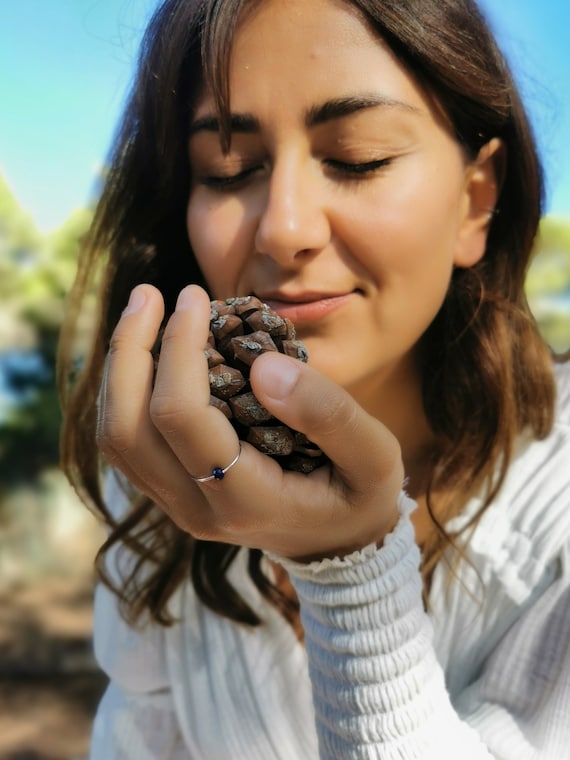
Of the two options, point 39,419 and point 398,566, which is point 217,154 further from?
point 39,419

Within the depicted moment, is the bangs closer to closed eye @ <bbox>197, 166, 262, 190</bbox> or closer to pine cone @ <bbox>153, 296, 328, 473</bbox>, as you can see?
closed eye @ <bbox>197, 166, 262, 190</bbox>

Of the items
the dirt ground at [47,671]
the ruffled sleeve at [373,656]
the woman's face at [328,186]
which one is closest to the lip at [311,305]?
the woman's face at [328,186]

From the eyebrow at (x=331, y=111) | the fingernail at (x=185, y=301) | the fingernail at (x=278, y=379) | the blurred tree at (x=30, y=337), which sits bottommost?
the blurred tree at (x=30, y=337)

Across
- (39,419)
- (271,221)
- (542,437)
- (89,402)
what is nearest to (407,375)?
(542,437)

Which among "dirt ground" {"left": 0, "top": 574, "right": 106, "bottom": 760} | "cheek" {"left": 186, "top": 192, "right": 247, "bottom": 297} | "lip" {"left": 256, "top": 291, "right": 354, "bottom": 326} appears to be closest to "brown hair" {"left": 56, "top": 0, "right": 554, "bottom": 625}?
"cheek" {"left": 186, "top": 192, "right": 247, "bottom": 297}

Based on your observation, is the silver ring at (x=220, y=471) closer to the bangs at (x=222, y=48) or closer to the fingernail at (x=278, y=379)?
the fingernail at (x=278, y=379)
